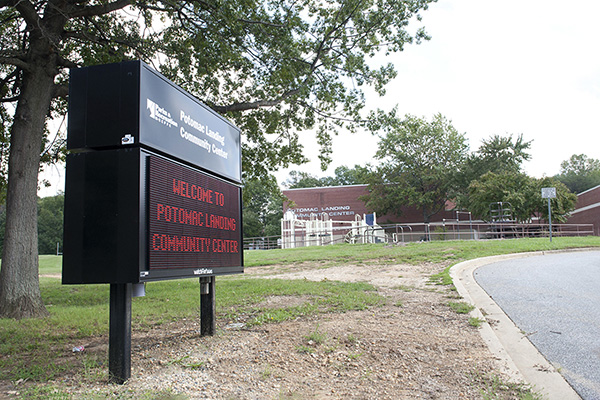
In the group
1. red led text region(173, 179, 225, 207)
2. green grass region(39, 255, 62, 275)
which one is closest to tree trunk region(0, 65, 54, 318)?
red led text region(173, 179, 225, 207)

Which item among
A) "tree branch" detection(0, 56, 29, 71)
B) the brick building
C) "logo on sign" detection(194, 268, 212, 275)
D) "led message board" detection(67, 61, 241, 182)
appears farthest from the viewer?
the brick building

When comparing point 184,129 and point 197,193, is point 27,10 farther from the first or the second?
point 197,193

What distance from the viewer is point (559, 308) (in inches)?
295

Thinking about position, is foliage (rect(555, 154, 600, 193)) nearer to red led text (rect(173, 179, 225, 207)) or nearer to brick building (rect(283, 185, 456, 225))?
brick building (rect(283, 185, 456, 225))

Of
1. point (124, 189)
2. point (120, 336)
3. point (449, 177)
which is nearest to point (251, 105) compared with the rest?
point (124, 189)

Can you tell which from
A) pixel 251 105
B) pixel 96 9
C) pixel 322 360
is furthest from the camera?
pixel 251 105

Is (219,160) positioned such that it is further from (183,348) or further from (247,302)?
(247,302)

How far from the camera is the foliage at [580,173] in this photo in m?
80.1

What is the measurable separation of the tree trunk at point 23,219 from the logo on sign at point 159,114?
187 inches

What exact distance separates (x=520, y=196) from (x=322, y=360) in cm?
3784

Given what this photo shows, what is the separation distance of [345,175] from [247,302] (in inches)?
3289

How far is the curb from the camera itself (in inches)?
159

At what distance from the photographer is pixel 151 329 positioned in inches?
253

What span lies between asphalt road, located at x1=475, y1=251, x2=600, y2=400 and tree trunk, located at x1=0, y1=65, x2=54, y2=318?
763 centimetres
